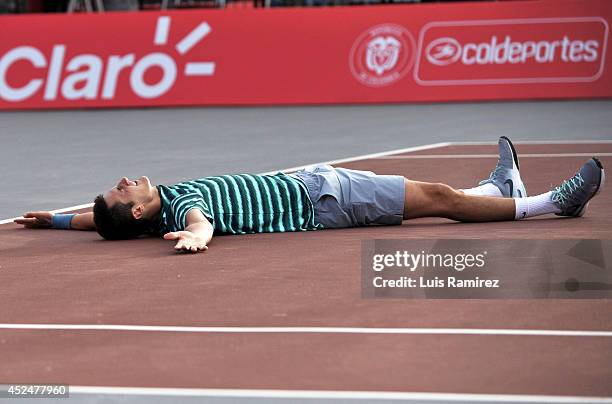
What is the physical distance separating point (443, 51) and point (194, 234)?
42.4 ft

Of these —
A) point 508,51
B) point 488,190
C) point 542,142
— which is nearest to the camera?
point 488,190

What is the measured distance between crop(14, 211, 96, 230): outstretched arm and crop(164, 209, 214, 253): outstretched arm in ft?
4.75

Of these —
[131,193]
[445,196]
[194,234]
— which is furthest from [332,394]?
[445,196]

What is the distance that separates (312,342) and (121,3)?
22.5 metres

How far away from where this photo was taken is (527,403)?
177 inches

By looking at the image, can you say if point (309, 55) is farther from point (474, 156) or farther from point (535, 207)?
point (535, 207)

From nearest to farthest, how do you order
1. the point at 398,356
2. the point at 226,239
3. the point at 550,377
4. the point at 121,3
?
the point at 550,377
the point at 398,356
the point at 226,239
the point at 121,3

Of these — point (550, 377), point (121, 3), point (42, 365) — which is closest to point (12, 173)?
point (42, 365)

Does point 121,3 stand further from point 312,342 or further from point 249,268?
point 312,342

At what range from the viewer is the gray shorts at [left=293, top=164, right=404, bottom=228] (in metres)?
8.17

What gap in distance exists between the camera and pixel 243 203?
8.15 m

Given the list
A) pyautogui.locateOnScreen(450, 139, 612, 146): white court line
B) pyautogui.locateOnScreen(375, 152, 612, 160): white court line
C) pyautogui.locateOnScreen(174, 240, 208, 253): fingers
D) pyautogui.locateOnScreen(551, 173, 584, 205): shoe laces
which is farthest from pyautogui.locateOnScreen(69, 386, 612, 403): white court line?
pyautogui.locateOnScreen(450, 139, 612, 146): white court line

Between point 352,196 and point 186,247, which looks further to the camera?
point 352,196

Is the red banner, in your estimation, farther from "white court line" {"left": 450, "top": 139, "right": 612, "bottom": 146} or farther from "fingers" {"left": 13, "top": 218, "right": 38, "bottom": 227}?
"fingers" {"left": 13, "top": 218, "right": 38, "bottom": 227}
